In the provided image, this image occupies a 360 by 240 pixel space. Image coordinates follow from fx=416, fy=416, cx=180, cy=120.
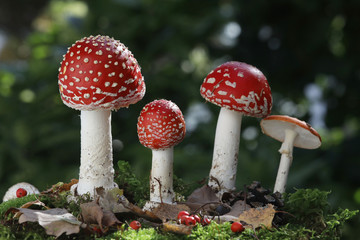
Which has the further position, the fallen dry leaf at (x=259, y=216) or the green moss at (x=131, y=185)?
the green moss at (x=131, y=185)

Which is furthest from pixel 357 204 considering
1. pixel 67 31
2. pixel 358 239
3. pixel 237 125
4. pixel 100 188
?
pixel 67 31

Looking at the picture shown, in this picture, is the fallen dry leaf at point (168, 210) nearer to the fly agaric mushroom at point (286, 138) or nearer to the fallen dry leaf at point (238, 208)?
the fallen dry leaf at point (238, 208)

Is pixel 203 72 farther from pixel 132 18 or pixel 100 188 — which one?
pixel 100 188

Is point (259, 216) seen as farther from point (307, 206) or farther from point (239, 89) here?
point (239, 89)

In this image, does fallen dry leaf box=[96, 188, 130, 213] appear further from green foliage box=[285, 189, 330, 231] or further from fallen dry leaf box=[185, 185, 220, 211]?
green foliage box=[285, 189, 330, 231]

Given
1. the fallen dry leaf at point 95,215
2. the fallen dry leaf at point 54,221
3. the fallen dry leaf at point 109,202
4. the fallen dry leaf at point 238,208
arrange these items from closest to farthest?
the fallen dry leaf at point 54,221 < the fallen dry leaf at point 95,215 < the fallen dry leaf at point 109,202 < the fallen dry leaf at point 238,208

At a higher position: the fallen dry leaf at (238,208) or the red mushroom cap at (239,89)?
the red mushroom cap at (239,89)

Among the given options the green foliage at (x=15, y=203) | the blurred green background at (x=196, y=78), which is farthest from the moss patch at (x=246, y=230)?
the blurred green background at (x=196, y=78)
